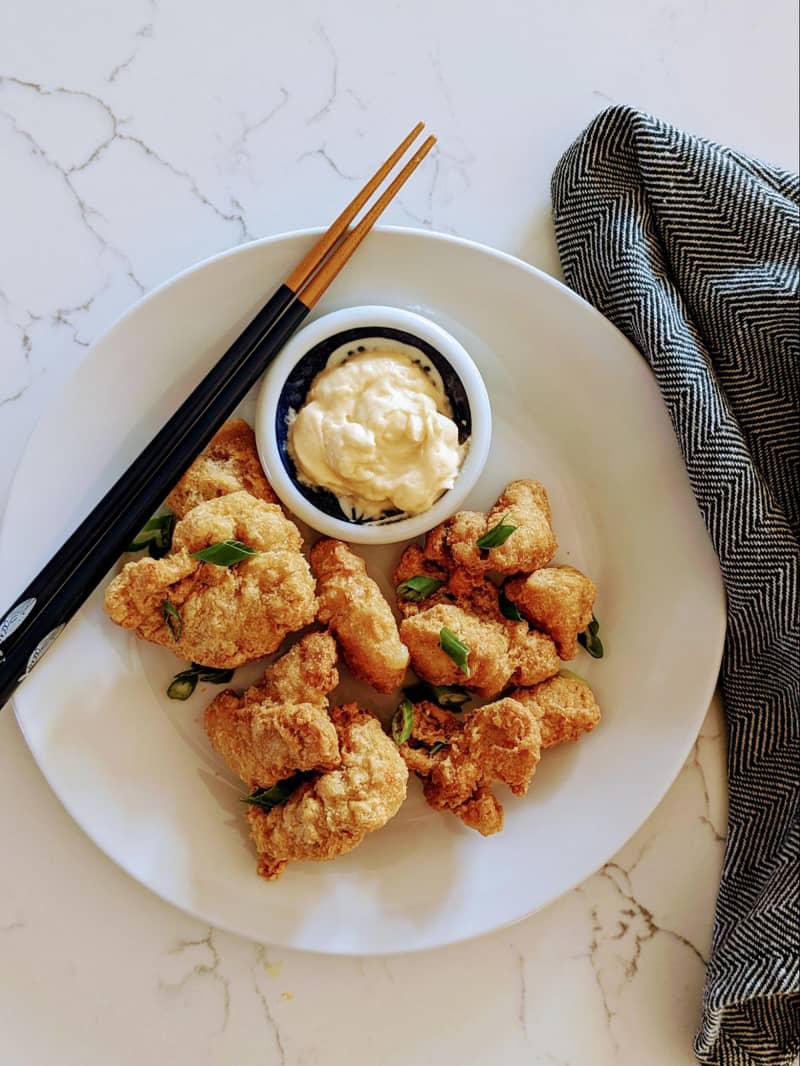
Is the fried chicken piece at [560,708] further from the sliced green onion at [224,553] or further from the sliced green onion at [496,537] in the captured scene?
the sliced green onion at [224,553]

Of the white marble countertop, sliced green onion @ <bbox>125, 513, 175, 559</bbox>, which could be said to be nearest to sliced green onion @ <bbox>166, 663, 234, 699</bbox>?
sliced green onion @ <bbox>125, 513, 175, 559</bbox>

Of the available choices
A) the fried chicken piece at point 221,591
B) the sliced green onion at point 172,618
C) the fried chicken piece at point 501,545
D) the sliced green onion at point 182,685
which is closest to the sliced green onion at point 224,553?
the fried chicken piece at point 221,591

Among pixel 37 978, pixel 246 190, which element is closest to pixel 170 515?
pixel 246 190

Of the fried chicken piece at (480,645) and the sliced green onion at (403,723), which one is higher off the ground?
the fried chicken piece at (480,645)

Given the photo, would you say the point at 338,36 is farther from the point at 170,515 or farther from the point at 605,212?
the point at 170,515

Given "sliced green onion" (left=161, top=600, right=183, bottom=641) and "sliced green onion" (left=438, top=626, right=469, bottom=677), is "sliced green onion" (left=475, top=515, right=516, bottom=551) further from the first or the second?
"sliced green onion" (left=161, top=600, right=183, bottom=641)
